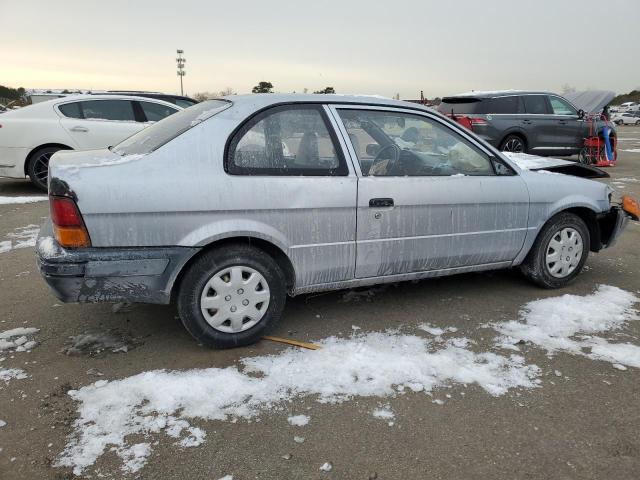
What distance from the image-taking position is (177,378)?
9.48 ft

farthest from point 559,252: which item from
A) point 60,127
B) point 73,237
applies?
point 60,127

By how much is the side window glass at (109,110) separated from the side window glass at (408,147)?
6.23m

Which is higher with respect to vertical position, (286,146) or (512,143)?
(512,143)

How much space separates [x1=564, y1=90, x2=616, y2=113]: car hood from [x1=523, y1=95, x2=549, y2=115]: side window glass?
2.51 metres

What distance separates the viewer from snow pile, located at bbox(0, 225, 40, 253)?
547 centimetres

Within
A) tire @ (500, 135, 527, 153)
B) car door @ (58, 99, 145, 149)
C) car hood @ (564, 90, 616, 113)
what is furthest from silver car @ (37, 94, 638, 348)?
car hood @ (564, 90, 616, 113)

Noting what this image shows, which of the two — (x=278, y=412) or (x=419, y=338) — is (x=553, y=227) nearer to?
(x=419, y=338)

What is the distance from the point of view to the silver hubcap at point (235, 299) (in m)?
3.10

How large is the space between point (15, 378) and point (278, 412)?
153 centimetres

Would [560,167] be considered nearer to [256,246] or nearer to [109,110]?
[256,246]

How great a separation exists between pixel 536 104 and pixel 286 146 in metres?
10.1

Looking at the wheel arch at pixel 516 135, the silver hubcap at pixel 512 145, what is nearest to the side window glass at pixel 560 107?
the wheel arch at pixel 516 135

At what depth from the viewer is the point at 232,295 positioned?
3143mm

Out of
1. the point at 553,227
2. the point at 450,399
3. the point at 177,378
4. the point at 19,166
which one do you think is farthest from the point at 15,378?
the point at 19,166
